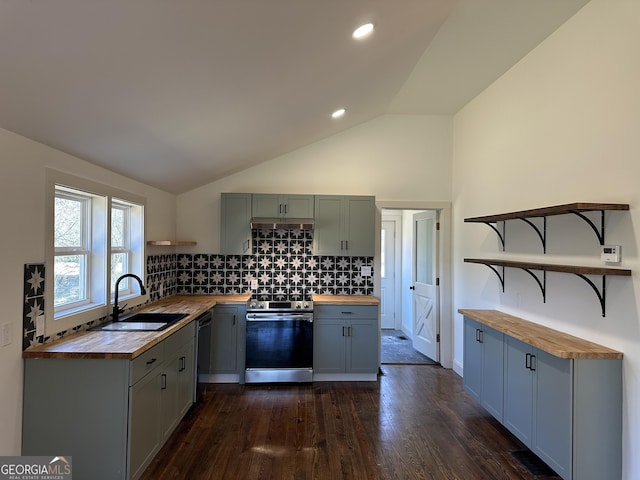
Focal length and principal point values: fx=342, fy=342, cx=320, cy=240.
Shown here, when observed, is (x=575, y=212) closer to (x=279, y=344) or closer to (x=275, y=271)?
(x=279, y=344)

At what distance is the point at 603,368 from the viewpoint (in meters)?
2.06

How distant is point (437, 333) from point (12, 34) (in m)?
4.65

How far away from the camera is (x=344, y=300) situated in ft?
13.1

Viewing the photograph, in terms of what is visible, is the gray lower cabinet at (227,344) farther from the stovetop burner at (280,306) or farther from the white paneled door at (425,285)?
Result: the white paneled door at (425,285)

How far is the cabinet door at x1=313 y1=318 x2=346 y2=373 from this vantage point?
388 centimetres

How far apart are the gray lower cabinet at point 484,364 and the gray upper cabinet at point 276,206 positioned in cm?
220

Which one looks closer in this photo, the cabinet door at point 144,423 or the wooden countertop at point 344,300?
the cabinet door at point 144,423

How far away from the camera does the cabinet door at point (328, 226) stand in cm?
414

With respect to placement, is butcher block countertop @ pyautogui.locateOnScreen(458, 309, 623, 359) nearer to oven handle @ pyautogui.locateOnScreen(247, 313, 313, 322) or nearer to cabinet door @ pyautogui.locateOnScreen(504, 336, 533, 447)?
cabinet door @ pyautogui.locateOnScreen(504, 336, 533, 447)

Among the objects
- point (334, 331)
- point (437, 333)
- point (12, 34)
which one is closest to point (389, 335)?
point (437, 333)

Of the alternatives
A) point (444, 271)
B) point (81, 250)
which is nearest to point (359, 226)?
point (444, 271)

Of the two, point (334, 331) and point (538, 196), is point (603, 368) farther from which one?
point (334, 331)
